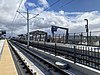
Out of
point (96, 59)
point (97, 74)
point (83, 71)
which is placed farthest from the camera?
point (83, 71)

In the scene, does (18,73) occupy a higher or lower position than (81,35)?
lower

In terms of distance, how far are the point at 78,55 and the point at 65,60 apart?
204cm

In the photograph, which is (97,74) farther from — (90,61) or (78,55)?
(78,55)

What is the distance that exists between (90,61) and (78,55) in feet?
7.11

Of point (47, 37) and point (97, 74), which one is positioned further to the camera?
point (47, 37)

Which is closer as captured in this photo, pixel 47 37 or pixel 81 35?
pixel 81 35

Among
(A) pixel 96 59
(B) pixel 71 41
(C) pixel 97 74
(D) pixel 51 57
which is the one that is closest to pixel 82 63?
(A) pixel 96 59

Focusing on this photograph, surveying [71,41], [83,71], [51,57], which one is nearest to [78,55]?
[83,71]

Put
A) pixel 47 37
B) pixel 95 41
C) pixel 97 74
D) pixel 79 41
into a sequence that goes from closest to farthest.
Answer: pixel 97 74 < pixel 95 41 < pixel 79 41 < pixel 47 37

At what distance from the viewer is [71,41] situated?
38312 millimetres

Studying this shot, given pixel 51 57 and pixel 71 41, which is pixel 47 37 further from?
pixel 51 57

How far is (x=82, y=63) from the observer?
14.0m

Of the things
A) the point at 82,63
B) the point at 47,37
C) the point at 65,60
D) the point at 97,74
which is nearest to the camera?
the point at 97,74

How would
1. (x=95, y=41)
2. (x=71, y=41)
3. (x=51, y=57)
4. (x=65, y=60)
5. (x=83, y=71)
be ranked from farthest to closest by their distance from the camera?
(x=71, y=41)
(x=95, y=41)
(x=51, y=57)
(x=65, y=60)
(x=83, y=71)
